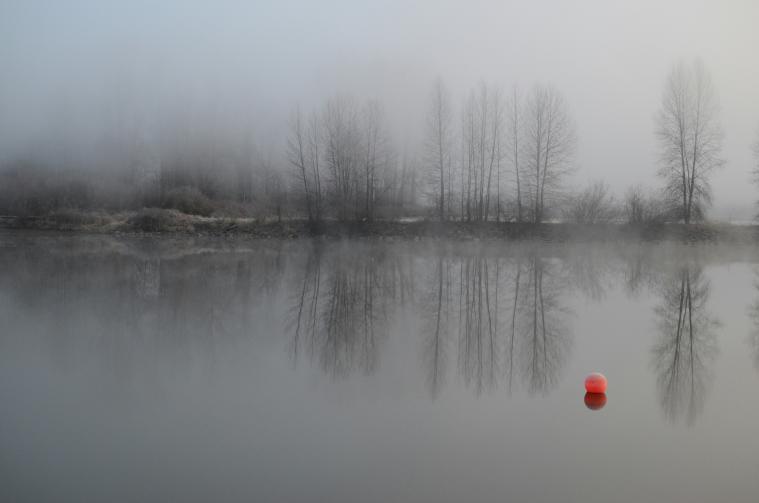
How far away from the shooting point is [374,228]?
3331cm

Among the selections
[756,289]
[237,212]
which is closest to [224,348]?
[756,289]

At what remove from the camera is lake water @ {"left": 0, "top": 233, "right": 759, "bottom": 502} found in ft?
13.4

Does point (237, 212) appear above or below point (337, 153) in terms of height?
below

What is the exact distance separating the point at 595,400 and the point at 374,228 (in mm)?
27748

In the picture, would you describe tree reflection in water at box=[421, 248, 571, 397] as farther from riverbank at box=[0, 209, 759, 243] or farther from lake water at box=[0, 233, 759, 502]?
riverbank at box=[0, 209, 759, 243]

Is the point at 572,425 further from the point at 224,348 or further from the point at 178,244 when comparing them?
the point at 178,244

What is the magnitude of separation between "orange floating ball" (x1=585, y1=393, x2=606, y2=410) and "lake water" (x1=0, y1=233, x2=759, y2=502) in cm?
8

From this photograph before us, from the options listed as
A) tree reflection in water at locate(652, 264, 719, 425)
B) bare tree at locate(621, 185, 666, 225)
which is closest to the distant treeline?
bare tree at locate(621, 185, 666, 225)

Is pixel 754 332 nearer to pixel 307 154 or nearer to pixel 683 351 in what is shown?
pixel 683 351

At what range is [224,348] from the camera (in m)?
7.48

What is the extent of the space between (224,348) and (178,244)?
70.4 ft

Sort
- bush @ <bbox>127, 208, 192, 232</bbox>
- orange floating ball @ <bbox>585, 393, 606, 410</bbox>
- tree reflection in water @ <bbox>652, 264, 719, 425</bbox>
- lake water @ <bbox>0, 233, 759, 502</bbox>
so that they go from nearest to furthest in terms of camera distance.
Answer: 1. lake water @ <bbox>0, 233, 759, 502</bbox>
2. orange floating ball @ <bbox>585, 393, 606, 410</bbox>
3. tree reflection in water @ <bbox>652, 264, 719, 425</bbox>
4. bush @ <bbox>127, 208, 192, 232</bbox>

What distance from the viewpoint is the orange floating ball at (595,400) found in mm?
5634

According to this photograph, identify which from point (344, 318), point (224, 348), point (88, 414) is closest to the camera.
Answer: point (88, 414)
